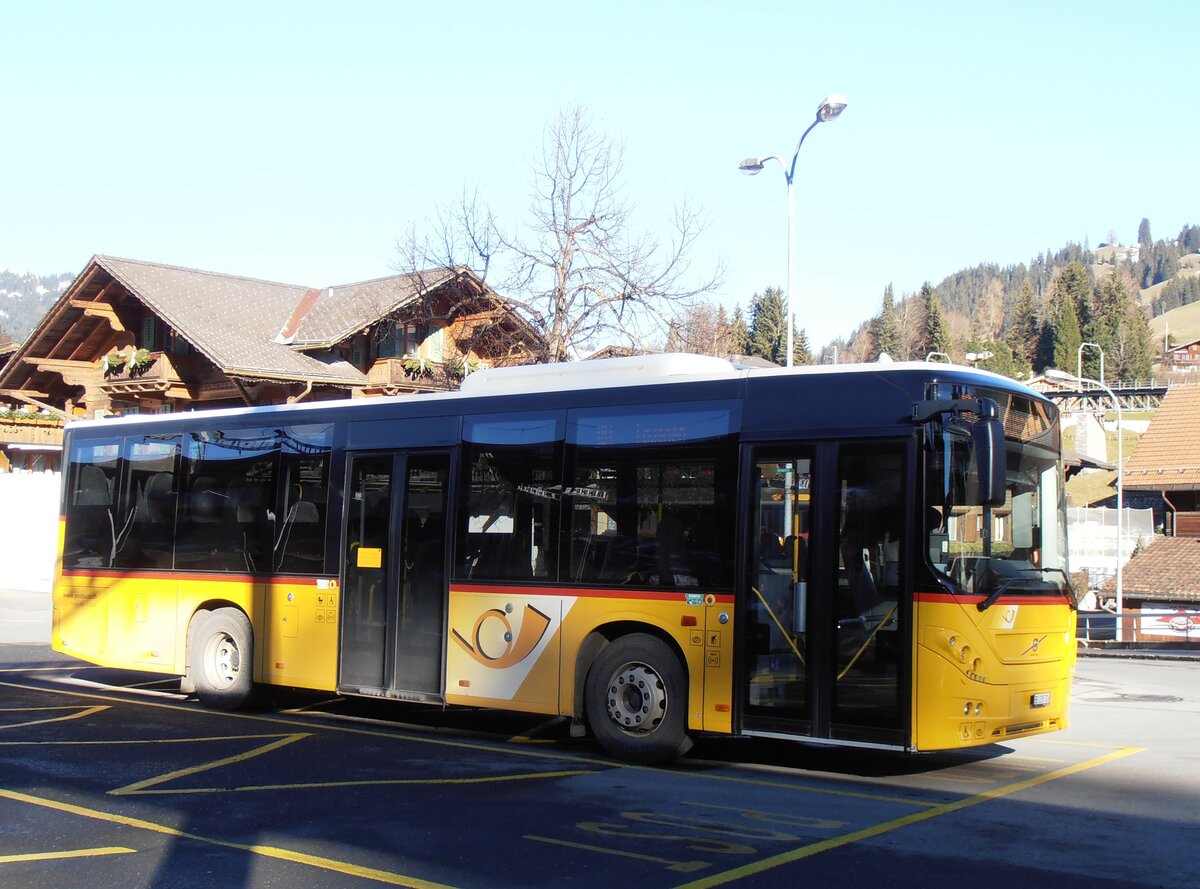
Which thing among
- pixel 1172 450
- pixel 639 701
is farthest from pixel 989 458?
pixel 1172 450

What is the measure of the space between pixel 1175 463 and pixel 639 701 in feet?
178

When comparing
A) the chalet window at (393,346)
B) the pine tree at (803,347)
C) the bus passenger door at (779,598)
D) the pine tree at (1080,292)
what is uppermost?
the pine tree at (1080,292)

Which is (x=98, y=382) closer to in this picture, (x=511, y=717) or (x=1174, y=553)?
(x=511, y=717)

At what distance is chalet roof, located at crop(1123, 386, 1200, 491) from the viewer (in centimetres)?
5697

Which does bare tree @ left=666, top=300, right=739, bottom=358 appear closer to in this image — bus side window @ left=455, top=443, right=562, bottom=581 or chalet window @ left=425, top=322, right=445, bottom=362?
chalet window @ left=425, top=322, right=445, bottom=362

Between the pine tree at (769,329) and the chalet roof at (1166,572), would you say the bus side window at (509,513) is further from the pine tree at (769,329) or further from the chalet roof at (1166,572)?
the pine tree at (769,329)

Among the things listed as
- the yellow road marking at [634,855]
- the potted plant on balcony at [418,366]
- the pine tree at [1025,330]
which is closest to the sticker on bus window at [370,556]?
the yellow road marking at [634,855]

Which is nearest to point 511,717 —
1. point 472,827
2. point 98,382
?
point 472,827

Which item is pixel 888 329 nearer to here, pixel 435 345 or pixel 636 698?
pixel 435 345

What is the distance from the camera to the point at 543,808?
8.48 metres

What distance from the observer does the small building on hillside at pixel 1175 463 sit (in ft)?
184

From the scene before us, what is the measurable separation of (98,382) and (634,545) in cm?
3402

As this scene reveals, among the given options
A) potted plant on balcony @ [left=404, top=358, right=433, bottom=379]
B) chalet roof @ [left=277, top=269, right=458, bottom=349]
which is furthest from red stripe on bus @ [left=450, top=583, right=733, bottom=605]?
potted plant on balcony @ [left=404, top=358, right=433, bottom=379]

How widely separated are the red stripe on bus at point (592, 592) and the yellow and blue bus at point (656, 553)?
1.0 inches
